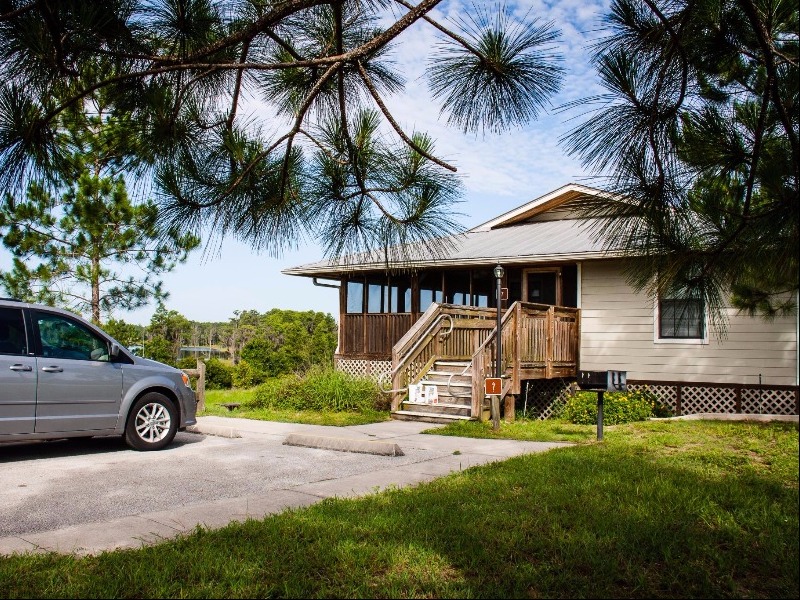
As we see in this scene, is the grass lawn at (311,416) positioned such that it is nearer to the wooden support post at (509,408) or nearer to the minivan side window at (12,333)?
the wooden support post at (509,408)

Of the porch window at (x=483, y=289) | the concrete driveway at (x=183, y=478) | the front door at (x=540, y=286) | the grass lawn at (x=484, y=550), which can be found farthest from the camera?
the porch window at (x=483, y=289)

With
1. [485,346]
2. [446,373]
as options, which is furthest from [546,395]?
[485,346]

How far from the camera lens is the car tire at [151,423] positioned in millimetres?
8930

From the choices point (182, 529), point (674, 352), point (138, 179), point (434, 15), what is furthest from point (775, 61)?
point (674, 352)

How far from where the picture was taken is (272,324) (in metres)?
46.0

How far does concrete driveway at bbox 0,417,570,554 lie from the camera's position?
519cm

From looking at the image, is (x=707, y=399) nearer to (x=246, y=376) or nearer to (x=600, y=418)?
(x=600, y=418)

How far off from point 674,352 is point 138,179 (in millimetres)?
13671

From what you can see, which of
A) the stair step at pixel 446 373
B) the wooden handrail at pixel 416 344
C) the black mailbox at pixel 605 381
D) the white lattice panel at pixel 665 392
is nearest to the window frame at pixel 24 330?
the black mailbox at pixel 605 381

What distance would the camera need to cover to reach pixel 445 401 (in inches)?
534

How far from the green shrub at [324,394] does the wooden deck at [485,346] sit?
0.72 meters

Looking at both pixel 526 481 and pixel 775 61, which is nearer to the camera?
pixel 775 61

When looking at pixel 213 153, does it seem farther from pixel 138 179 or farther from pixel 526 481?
pixel 526 481

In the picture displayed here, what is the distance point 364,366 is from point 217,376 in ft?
28.9
